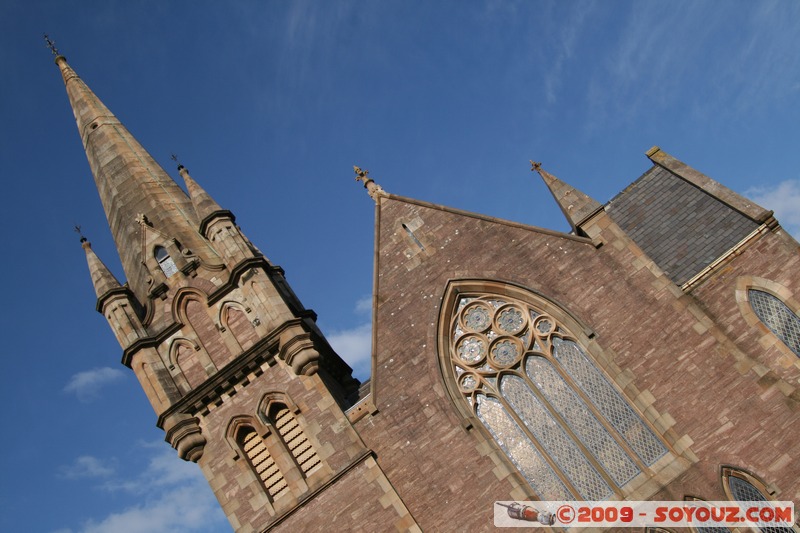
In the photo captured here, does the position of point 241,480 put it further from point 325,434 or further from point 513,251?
point 513,251

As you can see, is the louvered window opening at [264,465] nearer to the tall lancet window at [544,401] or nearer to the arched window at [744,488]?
the tall lancet window at [544,401]

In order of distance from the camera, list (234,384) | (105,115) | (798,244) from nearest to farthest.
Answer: (798,244)
(234,384)
(105,115)

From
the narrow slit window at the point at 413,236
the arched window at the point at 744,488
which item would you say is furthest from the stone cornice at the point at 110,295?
the arched window at the point at 744,488

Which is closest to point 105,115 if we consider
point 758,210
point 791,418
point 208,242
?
point 208,242

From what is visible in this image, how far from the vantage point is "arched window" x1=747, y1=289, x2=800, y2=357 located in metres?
18.8

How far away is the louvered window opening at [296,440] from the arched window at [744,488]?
8783mm

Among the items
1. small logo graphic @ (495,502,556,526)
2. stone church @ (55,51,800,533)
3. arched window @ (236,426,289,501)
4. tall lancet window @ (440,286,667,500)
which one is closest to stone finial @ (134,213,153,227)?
stone church @ (55,51,800,533)

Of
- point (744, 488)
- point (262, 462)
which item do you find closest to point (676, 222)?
point (744, 488)

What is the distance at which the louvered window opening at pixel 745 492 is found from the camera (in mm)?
17438

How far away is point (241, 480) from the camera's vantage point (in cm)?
2128

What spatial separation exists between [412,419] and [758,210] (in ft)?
28.9

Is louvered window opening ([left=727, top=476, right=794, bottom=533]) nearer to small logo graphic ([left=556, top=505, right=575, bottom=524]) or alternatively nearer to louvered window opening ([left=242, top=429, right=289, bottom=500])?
small logo graphic ([left=556, top=505, right=575, bottom=524])

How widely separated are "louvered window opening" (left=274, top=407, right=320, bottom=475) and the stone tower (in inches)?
1.0

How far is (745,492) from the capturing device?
1764 cm
